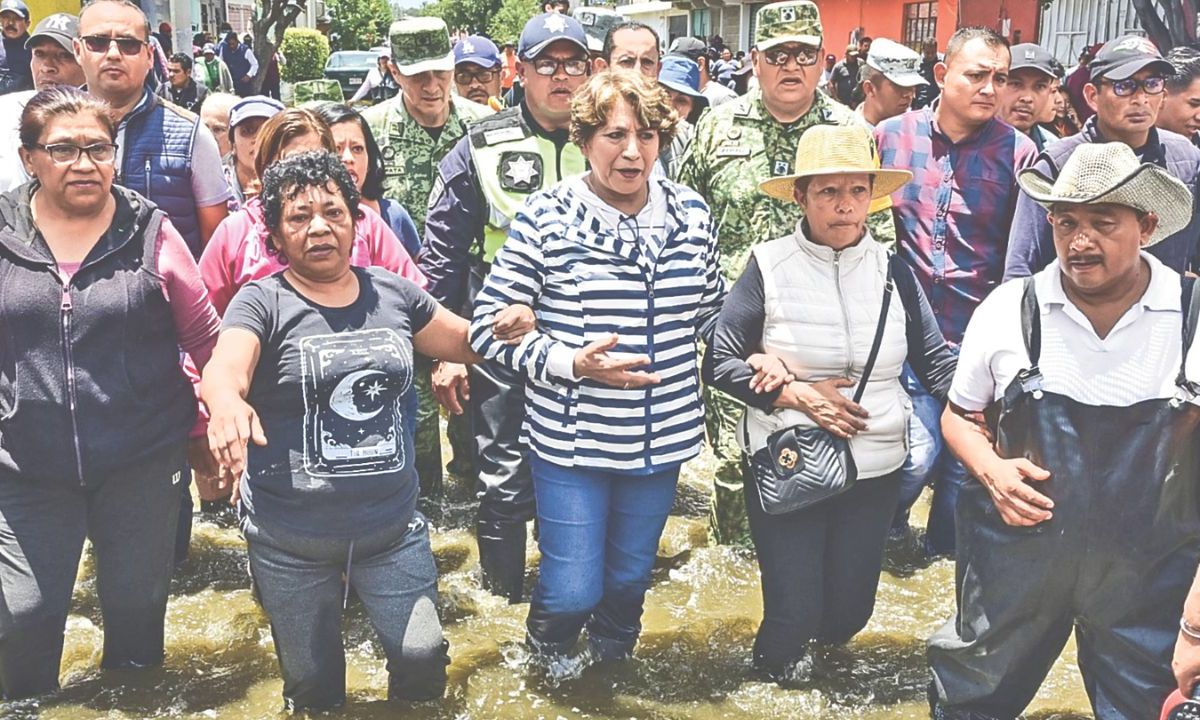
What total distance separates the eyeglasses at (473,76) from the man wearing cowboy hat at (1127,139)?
426cm

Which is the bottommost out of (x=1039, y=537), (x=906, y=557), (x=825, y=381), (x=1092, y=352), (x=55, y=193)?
A: (x=906, y=557)

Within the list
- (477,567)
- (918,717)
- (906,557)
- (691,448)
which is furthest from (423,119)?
(918,717)

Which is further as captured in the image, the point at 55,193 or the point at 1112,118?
the point at 1112,118

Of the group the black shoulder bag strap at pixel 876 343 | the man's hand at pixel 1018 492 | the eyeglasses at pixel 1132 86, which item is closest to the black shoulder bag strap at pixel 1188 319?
the man's hand at pixel 1018 492

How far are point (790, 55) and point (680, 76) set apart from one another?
311 cm

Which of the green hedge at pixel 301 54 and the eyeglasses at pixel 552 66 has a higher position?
the green hedge at pixel 301 54

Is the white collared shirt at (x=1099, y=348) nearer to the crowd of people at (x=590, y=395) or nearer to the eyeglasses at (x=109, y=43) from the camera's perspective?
the crowd of people at (x=590, y=395)

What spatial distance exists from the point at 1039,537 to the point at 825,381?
33.5 inches

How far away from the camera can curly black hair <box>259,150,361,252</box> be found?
11.8 feet

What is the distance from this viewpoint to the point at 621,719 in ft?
13.2

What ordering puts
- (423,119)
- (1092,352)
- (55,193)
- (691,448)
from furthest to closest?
1. (423,119)
2. (691,448)
3. (55,193)
4. (1092,352)

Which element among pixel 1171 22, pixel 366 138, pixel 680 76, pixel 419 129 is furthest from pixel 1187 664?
pixel 1171 22

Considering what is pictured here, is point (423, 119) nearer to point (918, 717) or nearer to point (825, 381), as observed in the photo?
point (825, 381)

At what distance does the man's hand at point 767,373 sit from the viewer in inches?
147
